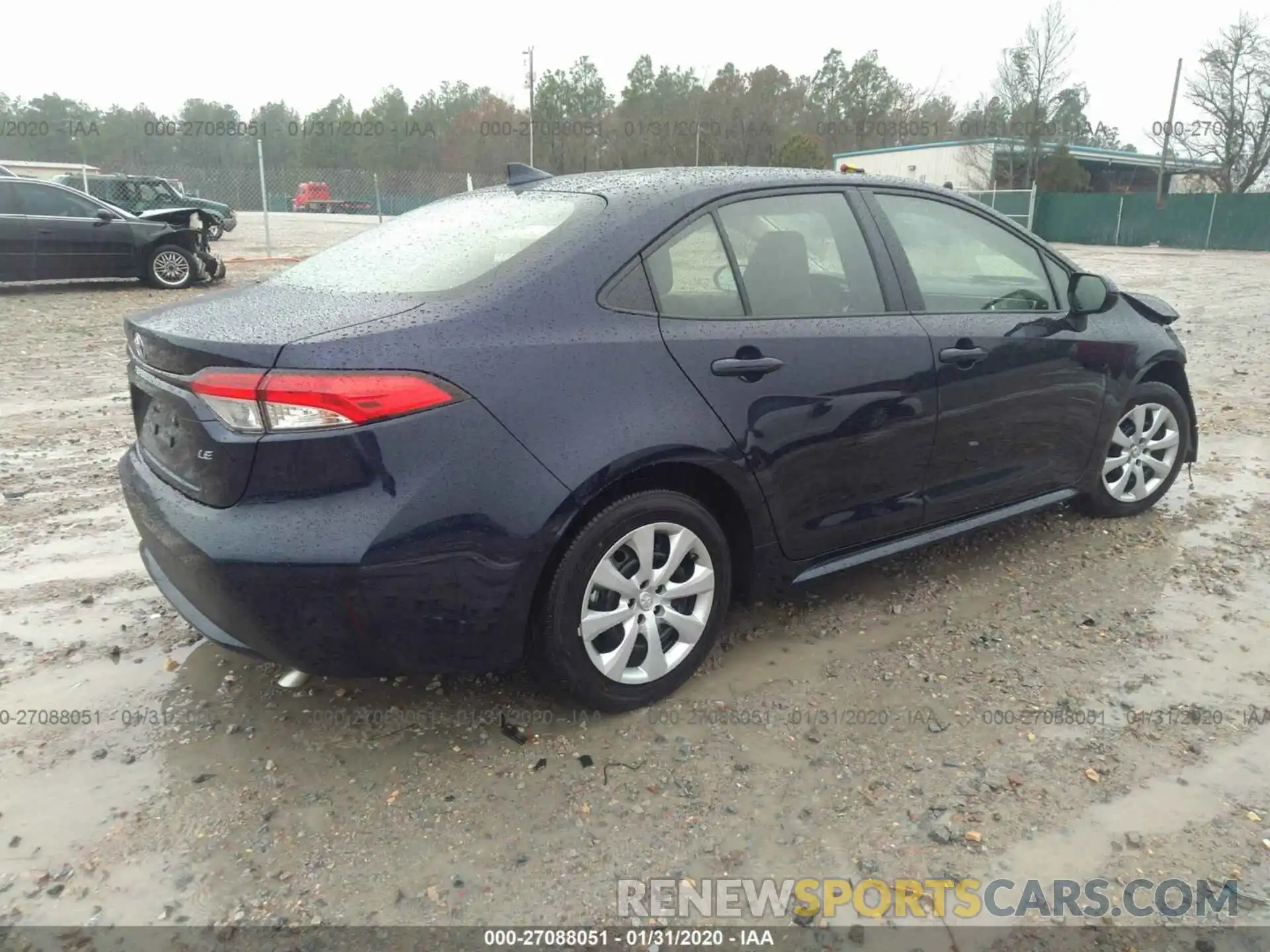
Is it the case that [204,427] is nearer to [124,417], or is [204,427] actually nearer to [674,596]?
[674,596]

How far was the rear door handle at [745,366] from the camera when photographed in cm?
274

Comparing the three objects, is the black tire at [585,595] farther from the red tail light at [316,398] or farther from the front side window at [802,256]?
Result: the front side window at [802,256]

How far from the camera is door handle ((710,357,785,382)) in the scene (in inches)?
108

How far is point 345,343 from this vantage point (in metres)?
2.27

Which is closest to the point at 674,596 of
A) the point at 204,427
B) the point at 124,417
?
the point at 204,427

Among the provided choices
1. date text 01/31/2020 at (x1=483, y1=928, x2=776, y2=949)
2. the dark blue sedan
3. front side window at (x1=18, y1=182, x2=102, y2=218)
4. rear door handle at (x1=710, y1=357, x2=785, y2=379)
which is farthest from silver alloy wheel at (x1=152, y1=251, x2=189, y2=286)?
date text 01/31/2020 at (x1=483, y1=928, x2=776, y2=949)

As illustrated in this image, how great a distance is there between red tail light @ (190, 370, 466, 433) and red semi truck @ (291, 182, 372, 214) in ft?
136

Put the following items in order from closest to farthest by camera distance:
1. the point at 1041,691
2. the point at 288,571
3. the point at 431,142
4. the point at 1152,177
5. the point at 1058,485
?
the point at 288,571 → the point at 1041,691 → the point at 1058,485 → the point at 1152,177 → the point at 431,142

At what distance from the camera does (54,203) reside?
39.0 feet

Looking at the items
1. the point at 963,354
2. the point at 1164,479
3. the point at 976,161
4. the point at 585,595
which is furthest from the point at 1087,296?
the point at 976,161

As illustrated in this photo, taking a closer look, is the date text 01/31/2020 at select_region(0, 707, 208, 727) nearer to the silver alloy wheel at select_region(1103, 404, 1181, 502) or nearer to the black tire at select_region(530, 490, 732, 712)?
the black tire at select_region(530, 490, 732, 712)

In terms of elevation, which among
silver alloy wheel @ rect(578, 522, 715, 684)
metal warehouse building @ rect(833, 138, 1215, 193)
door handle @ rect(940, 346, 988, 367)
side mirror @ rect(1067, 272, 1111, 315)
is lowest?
silver alloy wheel @ rect(578, 522, 715, 684)

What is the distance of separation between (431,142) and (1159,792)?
6569 cm

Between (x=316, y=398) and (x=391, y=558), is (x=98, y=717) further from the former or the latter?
(x=316, y=398)
